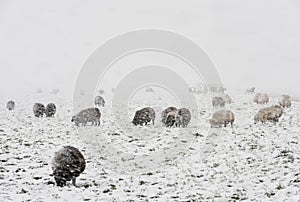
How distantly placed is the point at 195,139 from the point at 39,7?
147 metres

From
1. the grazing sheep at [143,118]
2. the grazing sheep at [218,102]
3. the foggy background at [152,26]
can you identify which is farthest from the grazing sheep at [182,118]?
the foggy background at [152,26]

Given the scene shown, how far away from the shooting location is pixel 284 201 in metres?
11.0

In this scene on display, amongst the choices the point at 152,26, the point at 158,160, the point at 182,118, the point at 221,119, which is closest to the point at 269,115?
the point at 221,119

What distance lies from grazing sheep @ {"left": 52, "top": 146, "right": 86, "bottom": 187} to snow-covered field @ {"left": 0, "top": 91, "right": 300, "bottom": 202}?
40cm

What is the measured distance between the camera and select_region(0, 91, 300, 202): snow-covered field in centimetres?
1320

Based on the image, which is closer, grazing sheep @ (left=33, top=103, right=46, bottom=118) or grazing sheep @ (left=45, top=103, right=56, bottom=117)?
grazing sheep @ (left=33, top=103, right=46, bottom=118)

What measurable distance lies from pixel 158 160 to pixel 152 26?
353ft

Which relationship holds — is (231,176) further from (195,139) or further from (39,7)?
(39,7)

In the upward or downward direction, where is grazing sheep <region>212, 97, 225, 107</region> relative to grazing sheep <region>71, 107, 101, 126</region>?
upward

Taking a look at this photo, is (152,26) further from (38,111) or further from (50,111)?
(38,111)

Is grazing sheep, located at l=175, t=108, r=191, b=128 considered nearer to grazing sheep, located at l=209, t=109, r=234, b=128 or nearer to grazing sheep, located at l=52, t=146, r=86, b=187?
grazing sheep, located at l=209, t=109, r=234, b=128

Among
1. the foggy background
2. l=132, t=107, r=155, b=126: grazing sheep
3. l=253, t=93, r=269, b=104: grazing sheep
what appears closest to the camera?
l=132, t=107, r=155, b=126: grazing sheep

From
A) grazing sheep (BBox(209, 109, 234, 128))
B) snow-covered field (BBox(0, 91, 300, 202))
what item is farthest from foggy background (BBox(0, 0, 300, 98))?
snow-covered field (BBox(0, 91, 300, 202))

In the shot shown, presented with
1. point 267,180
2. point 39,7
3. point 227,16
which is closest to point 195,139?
point 267,180
